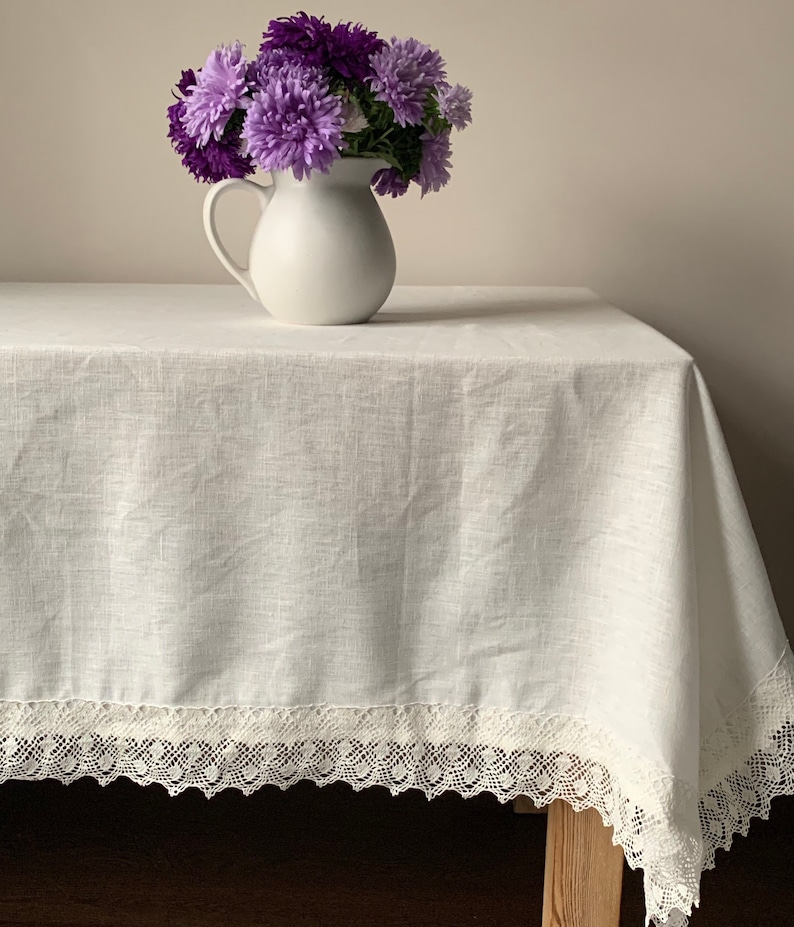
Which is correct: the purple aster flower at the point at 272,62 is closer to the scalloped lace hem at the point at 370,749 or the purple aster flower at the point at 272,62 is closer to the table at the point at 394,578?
Answer: the table at the point at 394,578

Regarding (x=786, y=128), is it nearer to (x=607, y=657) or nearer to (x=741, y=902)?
(x=607, y=657)

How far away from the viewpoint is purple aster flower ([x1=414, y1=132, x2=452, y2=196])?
0.96 metres

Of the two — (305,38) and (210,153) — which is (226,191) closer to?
(210,153)

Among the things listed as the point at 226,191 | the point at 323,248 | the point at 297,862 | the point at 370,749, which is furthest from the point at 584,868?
the point at 226,191

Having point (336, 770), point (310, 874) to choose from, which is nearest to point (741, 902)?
point (310, 874)

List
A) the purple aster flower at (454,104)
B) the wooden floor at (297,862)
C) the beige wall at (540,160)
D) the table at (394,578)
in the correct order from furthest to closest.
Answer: the beige wall at (540,160) → the wooden floor at (297,862) → the purple aster flower at (454,104) → the table at (394,578)

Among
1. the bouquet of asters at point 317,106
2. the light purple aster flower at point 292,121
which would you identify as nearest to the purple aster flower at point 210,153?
the bouquet of asters at point 317,106

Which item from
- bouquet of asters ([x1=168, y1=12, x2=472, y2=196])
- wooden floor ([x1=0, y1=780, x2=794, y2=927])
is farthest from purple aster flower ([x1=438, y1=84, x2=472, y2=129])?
wooden floor ([x1=0, y1=780, x2=794, y2=927])

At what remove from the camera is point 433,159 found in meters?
0.97

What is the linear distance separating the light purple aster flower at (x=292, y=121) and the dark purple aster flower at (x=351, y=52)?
0.03 meters

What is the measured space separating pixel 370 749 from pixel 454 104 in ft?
1.93

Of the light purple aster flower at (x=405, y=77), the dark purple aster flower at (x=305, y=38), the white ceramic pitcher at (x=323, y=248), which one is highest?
the dark purple aster flower at (x=305, y=38)

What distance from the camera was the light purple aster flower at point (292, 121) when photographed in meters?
0.84

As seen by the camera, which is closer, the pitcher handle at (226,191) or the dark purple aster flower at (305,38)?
the dark purple aster flower at (305,38)
